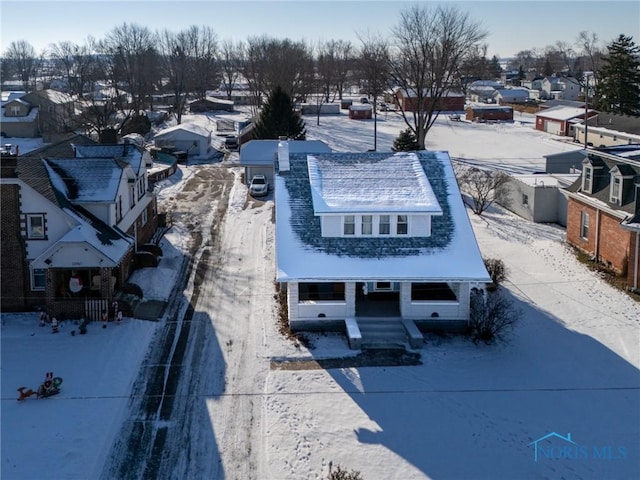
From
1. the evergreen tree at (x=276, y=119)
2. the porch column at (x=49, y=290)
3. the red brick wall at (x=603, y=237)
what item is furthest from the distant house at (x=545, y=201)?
the evergreen tree at (x=276, y=119)

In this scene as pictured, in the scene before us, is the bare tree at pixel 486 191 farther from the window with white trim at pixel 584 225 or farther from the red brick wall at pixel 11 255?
the red brick wall at pixel 11 255

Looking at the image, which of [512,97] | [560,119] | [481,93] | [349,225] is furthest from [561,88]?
[349,225]

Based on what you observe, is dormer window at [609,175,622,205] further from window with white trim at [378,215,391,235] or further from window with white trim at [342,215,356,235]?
window with white trim at [342,215,356,235]

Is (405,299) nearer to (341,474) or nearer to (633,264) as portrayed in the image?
(341,474)

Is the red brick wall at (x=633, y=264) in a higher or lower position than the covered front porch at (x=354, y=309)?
higher

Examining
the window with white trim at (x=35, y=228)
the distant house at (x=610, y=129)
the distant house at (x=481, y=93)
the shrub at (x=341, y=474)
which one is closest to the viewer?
the shrub at (x=341, y=474)

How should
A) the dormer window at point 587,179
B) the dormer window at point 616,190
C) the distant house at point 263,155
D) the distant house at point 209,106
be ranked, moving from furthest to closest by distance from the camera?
1. the distant house at point 209,106
2. the distant house at point 263,155
3. the dormer window at point 587,179
4. the dormer window at point 616,190

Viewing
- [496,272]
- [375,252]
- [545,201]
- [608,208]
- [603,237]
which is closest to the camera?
[375,252]
